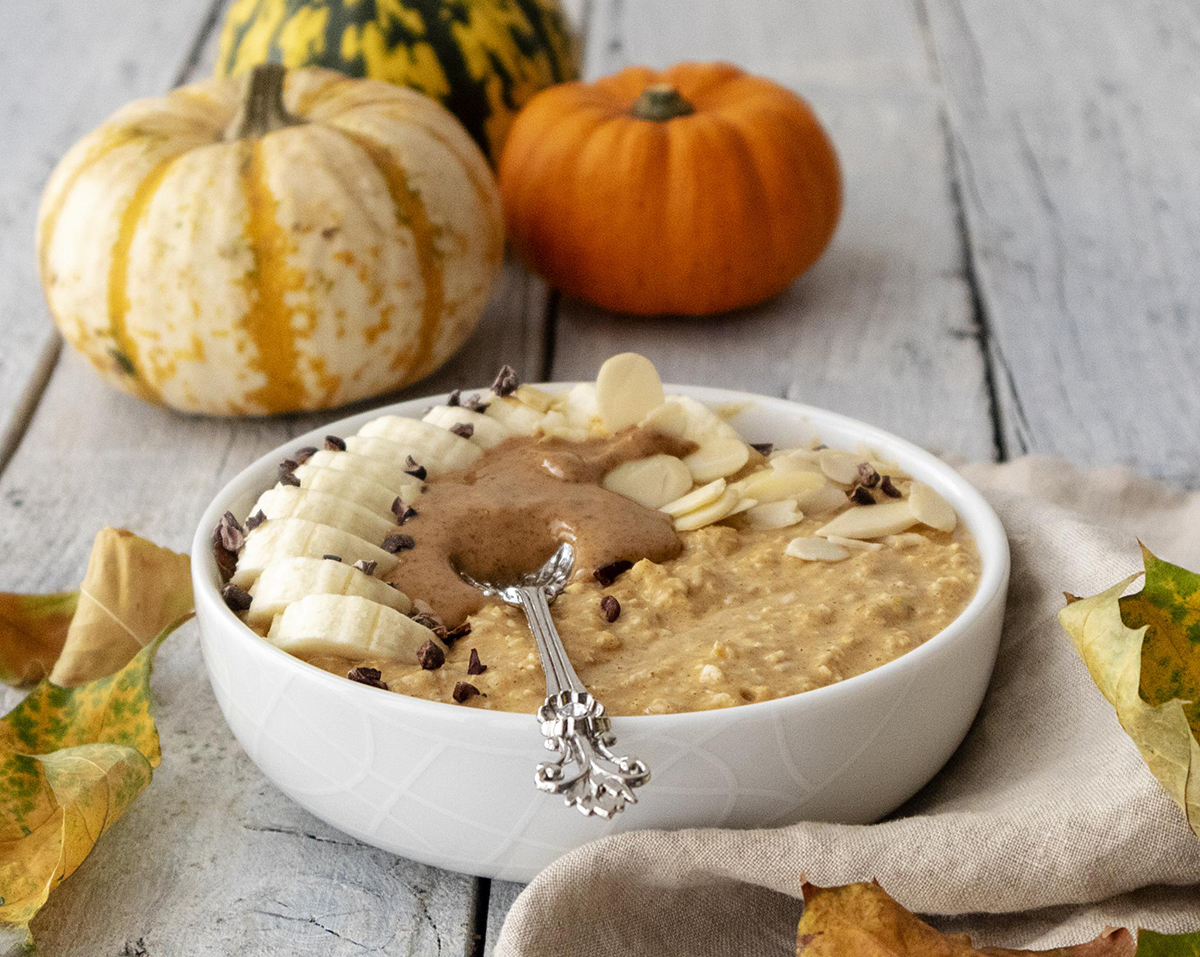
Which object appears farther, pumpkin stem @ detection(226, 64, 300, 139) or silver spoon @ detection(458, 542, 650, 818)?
pumpkin stem @ detection(226, 64, 300, 139)

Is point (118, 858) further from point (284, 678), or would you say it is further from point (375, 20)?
point (375, 20)

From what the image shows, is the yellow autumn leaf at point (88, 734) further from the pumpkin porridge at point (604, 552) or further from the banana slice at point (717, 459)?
the banana slice at point (717, 459)

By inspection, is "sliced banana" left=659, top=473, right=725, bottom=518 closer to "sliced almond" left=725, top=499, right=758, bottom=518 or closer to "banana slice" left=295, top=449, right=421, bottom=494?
"sliced almond" left=725, top=499, right=758, bottom=518

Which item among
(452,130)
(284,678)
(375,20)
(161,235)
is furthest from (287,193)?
(284,678)

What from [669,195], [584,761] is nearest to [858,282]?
[669,195]

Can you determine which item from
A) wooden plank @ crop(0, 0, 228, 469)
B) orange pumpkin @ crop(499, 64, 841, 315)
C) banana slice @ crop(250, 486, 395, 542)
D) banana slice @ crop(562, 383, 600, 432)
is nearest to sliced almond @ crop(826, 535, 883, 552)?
banana slice @ crop(562, 383, 600, 432)
